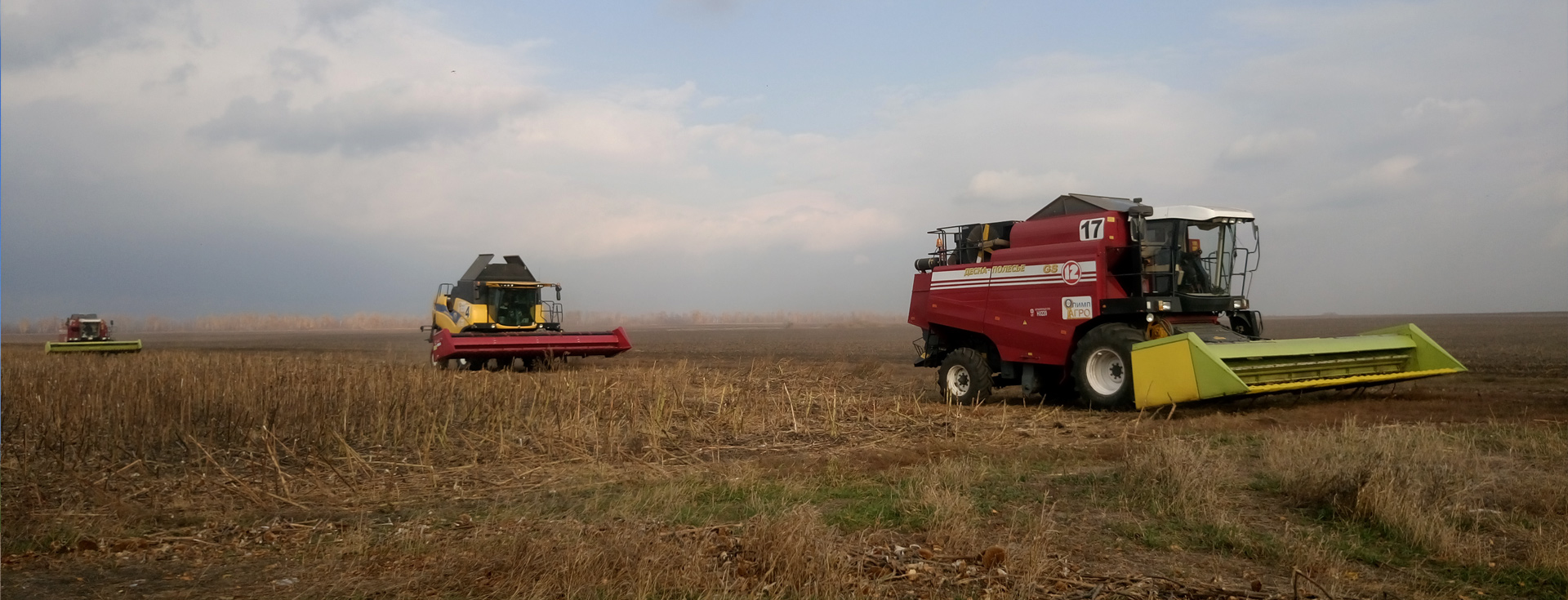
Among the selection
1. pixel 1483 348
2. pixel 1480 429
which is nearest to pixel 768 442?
pixel 1480 429

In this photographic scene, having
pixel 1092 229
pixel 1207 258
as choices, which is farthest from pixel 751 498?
pixel 1207 258

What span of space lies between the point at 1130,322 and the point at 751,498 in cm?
742

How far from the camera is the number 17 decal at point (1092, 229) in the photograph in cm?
1232

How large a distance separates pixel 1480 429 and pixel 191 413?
487 inches

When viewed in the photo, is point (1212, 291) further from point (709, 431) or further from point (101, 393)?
point (101, 393)

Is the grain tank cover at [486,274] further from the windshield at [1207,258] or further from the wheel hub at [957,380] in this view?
the windshield at [1207,258]

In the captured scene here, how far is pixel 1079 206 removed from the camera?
42.8 ft

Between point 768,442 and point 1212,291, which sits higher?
point 1212,291

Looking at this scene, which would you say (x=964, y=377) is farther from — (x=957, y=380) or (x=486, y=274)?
(x=486, y=274)

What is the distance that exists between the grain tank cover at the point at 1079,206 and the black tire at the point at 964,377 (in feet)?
6.86

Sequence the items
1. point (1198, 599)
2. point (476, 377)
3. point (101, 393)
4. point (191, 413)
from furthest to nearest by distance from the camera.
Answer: point (476, 377) < point (101, 393) < point (191, 413) < point (1198, 599)

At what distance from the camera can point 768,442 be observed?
32.0 ft

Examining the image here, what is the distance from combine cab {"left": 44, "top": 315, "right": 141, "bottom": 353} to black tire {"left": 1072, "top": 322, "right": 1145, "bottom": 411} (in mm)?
27132

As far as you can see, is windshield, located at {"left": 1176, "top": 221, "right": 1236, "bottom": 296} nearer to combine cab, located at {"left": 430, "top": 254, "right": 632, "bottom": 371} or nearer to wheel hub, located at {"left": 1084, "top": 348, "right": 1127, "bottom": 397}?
wheel hub, located at {"left": 1084, "top": 348, "right": 1127, "bottom": 397}
